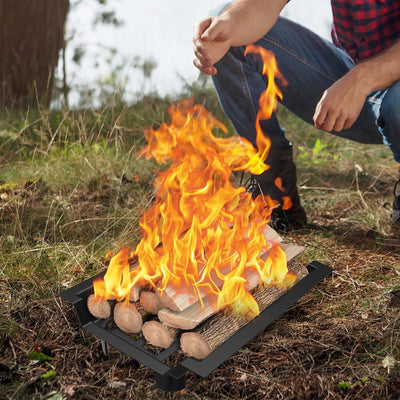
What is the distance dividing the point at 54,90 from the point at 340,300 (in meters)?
4.67

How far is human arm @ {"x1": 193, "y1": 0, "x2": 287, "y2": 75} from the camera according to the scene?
7.09 ft

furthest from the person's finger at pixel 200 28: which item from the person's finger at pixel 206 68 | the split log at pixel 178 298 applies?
the split log at pixel 178 298

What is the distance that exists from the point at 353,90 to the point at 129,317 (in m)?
1.29

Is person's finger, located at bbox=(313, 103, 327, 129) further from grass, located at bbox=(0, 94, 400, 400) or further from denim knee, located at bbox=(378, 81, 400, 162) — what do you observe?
grass, located at bbox=(0, 94, 400, 400)

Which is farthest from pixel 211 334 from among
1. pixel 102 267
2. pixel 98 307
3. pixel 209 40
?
pixel 209 40

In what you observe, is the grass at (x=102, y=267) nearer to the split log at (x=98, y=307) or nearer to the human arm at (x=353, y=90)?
the split log at (x=98, y=307)

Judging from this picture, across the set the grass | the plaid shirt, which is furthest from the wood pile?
the plaid shirt

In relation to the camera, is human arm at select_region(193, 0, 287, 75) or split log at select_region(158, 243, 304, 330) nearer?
split log at select_region(158, 243, 304, 330)

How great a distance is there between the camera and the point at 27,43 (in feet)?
15.8

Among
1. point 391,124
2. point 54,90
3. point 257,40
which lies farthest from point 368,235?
point 54,90

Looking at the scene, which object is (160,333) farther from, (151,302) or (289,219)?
(289,219)

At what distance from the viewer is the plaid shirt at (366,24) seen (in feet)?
7.59

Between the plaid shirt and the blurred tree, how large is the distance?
311cm

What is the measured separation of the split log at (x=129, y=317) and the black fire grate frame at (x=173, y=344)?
3 centimetres
